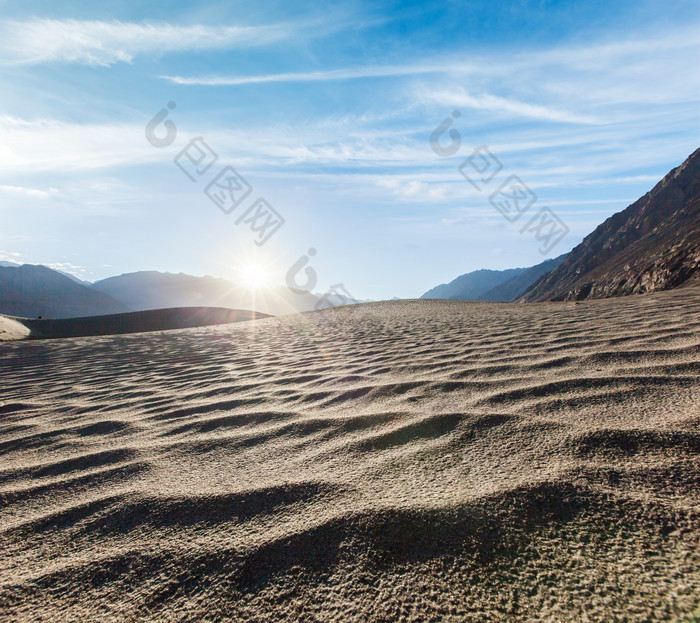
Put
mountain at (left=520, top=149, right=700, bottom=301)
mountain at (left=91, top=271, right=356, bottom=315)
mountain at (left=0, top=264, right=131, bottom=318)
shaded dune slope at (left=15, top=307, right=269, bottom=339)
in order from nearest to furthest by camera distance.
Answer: shaded dune slope at (left=15, top=307, right=269, bottom=339) → mountain at (left=520, top=149, right=700, bottom=301) → mountain at (left=0, top=264, right=131, bottom=318) → mountain at (left=91, top=271, right=356, bottom=315)

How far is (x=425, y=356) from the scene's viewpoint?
2.90 m

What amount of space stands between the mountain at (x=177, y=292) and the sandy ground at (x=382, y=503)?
121 metres

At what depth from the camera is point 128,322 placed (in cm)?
1414

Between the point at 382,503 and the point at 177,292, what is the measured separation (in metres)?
161

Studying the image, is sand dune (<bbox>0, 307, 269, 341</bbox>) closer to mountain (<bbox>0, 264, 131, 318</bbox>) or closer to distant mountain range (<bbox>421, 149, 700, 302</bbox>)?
distant mountain range (<bbox>421, 149, 700, 302</bbox>)

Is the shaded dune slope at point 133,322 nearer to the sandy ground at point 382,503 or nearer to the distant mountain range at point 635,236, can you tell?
the sandy ground at point 382,503

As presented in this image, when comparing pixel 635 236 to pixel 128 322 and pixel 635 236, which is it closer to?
pixel 635 236

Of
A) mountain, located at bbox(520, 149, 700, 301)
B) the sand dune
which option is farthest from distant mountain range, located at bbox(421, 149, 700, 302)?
the sand dune

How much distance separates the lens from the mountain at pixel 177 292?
422 ft

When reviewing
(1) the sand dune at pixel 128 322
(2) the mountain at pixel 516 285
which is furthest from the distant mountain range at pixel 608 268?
(2) the mountain at pixel 516 285

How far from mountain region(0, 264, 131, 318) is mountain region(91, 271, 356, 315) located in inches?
1326

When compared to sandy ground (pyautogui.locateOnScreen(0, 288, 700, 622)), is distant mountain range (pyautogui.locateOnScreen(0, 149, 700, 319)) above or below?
above

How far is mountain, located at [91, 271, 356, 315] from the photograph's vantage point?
422 feet

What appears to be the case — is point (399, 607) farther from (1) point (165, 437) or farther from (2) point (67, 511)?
(1) point (165, 437)
